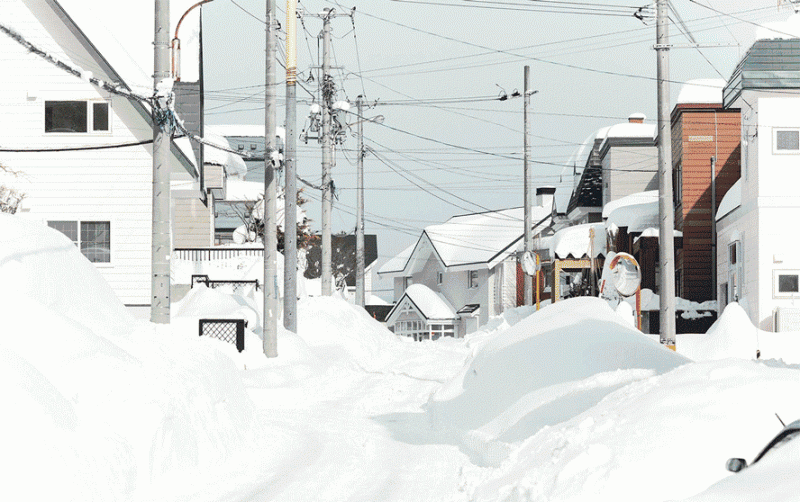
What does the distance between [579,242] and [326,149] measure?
42.7ft

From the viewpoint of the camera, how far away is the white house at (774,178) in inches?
1031

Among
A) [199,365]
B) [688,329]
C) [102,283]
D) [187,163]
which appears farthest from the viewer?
[688,329]

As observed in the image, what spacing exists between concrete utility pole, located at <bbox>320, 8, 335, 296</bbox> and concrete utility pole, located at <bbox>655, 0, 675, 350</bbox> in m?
17.3

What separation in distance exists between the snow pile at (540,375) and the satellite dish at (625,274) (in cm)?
295

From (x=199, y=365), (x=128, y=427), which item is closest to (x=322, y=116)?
(x=199, y=365)

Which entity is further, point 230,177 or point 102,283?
point 230,177

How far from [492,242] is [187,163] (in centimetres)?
3822

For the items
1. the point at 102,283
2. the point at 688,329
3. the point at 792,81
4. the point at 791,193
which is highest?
the point at 792,81

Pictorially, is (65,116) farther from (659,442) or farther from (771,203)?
(659,442)

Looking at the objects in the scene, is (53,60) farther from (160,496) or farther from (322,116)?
(322,116)

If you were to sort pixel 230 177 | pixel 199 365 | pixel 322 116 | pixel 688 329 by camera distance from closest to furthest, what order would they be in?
pixel 199 365 < pixel 688 329 < pixel 322 116 < pixel 230 177

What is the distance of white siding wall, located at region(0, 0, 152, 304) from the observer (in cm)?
2550

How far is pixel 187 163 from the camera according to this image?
2725 centimetres

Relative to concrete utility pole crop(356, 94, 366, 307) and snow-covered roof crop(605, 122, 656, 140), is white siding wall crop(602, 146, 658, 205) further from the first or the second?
concrete utility pole crop(356, 94, 366, 307)
